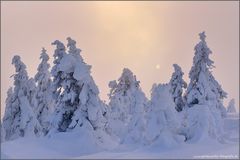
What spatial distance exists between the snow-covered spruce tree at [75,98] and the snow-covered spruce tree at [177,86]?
13941mm

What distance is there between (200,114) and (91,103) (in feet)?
33.0

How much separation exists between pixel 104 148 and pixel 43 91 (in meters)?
23.9

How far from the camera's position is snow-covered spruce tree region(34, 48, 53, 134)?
6178cm

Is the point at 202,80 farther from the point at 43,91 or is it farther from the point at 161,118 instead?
the point at 43,91

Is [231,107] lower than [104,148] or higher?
higher

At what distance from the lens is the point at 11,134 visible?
58594 mm

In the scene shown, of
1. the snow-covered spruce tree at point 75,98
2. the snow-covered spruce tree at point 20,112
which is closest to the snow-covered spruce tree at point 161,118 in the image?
the snow-covered spruce tree at point 75,98

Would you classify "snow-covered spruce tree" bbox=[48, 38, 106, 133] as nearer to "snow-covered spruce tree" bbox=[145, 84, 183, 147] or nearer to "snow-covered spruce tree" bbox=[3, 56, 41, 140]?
"snow-covered spruce tree" bbox=[145, 84, 183, 147]

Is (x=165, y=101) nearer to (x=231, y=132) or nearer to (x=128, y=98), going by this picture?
(x=231, y=132)

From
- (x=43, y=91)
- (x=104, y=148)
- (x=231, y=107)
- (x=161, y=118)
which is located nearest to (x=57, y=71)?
(x=104, y=148)

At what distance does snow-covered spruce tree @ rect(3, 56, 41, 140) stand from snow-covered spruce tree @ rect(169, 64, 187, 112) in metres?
16.4

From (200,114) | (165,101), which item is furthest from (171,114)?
(200,114)

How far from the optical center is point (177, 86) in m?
54.4

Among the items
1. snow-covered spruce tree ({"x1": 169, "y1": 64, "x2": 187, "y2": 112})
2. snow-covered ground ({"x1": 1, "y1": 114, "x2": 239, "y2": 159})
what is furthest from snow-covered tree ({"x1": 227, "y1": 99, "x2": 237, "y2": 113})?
snow-covered ground ({"x1": 1, "y1": 114, "x2": 239, "y2": 159})
